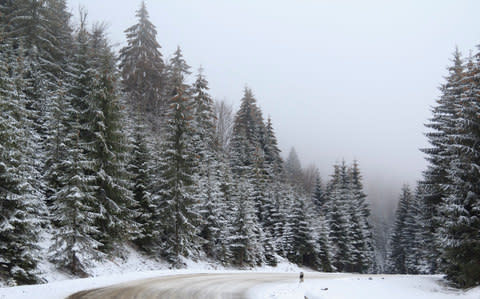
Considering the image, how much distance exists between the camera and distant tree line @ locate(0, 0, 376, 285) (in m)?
16.5

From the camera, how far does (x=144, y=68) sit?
4216cm

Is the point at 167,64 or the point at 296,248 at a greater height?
the point at 167,64

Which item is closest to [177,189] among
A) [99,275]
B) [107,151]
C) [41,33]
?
[107,151]

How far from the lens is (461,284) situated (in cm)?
2125

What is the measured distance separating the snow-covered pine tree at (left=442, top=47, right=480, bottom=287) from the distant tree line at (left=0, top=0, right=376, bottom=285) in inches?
678

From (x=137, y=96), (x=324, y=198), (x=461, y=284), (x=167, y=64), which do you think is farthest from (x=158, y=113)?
(x=461, y=284)

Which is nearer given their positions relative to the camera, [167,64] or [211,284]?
[211,284]

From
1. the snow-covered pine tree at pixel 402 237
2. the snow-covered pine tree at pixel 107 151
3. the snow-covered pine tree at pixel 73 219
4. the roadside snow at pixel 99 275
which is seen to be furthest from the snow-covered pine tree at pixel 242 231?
the snow-covered pine tree at pixel 402 237

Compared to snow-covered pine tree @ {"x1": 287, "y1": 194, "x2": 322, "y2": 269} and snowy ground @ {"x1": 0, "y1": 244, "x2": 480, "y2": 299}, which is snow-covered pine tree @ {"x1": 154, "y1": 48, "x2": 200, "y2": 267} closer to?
snowy ground @ {"x1": 0, "y1": 244, "x2": 480, "y2": 299}

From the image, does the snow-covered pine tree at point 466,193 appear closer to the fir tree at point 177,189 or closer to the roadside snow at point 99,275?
the roadside snow at point 99,275

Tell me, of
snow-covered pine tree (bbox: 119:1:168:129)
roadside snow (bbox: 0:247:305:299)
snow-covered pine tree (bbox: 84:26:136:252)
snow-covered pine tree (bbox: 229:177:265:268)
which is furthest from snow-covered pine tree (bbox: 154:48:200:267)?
snow-covered pine tree (bbox: 119:1:168:129)

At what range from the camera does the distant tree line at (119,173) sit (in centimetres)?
1653

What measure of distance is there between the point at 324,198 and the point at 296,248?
21116 millimetres

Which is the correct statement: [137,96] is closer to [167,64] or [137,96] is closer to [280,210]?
[167,64]
